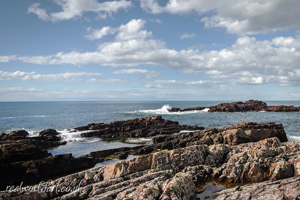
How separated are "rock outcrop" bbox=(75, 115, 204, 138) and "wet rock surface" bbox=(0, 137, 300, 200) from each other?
2373cm

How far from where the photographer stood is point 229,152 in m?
12.5

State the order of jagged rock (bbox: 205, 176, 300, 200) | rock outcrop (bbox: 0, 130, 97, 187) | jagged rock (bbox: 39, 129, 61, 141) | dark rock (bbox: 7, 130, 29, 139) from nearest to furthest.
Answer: jagged rock (bbox: 205, 176, 300, 200) < rock outcrop (bbox: 0, 130, 97, 187) < dark rock (bbox: 7, 130, 29, 139) < jagged rock (bbox: 39, 129, 61, 141)

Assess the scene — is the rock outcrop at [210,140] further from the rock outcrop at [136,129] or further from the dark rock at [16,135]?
the dark rock at [16,135]

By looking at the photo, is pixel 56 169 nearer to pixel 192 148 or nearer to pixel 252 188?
pixel 192 148

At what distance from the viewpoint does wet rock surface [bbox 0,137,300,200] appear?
7492 millimetres

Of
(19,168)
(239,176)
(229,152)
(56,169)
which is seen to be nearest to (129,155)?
(56,169)

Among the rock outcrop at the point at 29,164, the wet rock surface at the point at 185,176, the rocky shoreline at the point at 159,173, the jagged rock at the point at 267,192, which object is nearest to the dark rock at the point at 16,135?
the rock outcrop at the point at 29,164

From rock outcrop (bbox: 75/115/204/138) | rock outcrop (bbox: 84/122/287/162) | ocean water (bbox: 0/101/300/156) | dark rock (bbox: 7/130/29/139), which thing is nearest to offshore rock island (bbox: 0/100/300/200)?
rock outcrop (bbox: 84/122/287/162)

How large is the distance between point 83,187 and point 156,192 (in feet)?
12.4

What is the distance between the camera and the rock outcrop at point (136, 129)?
1387 inches

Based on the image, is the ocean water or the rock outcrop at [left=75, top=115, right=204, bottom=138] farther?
the rock outcrop at [left=75, top=115, right=204, bottom=138]

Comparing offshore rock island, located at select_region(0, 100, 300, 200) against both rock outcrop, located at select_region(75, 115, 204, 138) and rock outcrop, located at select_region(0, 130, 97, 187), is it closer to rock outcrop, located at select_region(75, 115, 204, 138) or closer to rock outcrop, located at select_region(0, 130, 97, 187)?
rock outcrop, located at select_region(0, 130, 97, 187)

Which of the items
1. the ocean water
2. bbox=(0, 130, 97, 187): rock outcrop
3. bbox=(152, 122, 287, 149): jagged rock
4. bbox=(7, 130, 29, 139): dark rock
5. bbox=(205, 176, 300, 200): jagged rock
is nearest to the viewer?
bbox=(205, 176, 300, 200): jagged rock

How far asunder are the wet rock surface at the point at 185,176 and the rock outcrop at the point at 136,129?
2373cm
